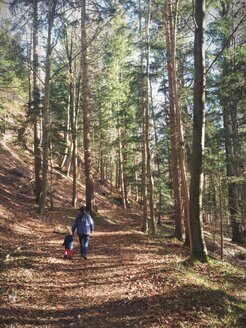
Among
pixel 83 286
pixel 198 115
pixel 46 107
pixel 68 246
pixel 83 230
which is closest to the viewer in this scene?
pixel 83 286

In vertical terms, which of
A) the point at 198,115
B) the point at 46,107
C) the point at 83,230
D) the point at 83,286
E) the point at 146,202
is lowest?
the point at 83,286

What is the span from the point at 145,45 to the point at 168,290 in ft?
36.4

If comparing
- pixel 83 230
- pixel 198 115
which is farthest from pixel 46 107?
pixel 198 115

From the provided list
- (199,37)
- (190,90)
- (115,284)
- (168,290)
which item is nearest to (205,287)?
(168,290)

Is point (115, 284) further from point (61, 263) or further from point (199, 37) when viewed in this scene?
point (199, 37)

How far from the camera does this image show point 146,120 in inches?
609

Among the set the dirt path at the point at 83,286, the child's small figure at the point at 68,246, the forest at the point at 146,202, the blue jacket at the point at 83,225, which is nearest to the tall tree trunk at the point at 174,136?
the forest at the point at 146,202

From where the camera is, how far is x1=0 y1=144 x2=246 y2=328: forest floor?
5840 mm

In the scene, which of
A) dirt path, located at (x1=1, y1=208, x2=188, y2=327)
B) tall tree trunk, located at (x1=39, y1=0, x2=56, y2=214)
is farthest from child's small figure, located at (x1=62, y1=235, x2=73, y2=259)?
tall tree trunk, located at (x1=39, y1=0, x2=56, y2=214)

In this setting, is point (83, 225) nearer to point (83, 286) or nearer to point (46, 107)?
point (83, 286)

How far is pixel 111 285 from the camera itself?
7.51 metres

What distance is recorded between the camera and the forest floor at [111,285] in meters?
5.84

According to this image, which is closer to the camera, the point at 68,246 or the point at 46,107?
the point at 68,246

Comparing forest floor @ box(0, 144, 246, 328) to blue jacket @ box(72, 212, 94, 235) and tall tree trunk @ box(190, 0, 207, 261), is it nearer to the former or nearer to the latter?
blue jacket @ box(72, 212, 94, 235)
